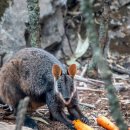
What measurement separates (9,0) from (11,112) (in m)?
2.88

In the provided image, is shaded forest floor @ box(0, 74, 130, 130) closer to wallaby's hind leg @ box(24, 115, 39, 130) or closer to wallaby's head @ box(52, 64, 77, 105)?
wallaby's hind leg @ box(24, 115, 39, 130)

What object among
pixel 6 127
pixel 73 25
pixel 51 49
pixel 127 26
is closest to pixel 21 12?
pixel 51 49

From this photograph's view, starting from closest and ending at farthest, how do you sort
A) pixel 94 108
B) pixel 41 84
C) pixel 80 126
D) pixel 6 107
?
1. pixel 80 126
2. pixel 41 84
3. pixel 6 107
4. pixel 94 108

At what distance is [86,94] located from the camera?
6926 millimetres

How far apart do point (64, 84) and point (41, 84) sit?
353mm

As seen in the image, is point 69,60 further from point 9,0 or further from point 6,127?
point 6,127

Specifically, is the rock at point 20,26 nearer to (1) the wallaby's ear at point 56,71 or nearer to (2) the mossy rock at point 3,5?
(2) the mossy rock at point 3,5

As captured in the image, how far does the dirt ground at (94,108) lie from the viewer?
540cm

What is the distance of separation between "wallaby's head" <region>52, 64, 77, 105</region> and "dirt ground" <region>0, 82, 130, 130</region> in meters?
0.55

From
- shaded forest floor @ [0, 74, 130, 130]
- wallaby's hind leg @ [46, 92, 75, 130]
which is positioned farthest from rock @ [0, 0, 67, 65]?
wallaby's hind leg @ [46, 92, 75, 130]

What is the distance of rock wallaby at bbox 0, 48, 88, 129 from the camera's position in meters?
4.97

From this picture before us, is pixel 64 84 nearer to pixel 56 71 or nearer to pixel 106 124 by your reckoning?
pixel 56 71

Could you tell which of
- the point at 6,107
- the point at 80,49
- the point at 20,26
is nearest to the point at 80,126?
the point at 6,107

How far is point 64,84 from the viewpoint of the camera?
16.3 feet
